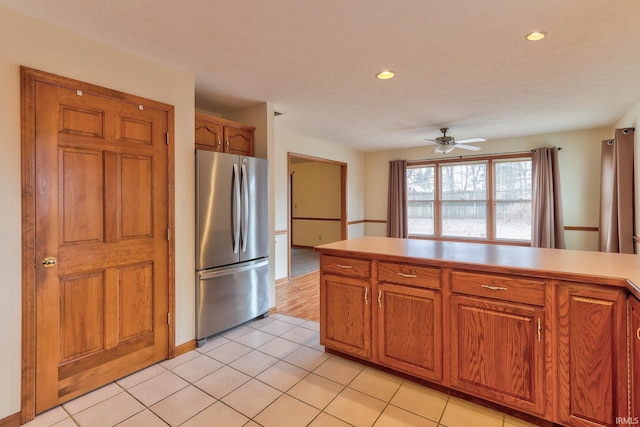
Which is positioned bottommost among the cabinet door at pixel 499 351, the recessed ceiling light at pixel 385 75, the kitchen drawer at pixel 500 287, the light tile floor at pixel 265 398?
the light tile floor at pixel 265 398

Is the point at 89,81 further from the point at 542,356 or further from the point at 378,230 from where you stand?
the point at 378,230

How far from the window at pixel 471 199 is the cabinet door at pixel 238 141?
409 cm

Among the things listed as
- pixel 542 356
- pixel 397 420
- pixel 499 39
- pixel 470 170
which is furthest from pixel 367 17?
pixel 470 170

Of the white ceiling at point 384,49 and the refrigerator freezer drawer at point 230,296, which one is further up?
the white ceiling at point 384,49

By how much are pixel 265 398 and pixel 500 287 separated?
164 centimetres

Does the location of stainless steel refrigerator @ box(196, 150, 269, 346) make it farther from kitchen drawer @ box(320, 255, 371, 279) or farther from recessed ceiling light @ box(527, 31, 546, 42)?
recessed ceiling light @ box(527, 31, 546, 42)

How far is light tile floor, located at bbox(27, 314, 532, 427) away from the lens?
1.81m

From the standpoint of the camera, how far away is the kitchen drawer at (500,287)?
1.71 m

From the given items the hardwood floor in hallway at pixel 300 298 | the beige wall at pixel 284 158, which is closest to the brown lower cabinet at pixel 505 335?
the hardwood floor in hallway at pixel 300 298

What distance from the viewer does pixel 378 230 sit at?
7.09 meters

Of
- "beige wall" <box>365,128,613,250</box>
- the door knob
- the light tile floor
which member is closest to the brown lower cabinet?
the light tile floor

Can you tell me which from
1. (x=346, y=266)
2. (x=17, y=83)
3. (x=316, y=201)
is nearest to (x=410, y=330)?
(x=346, y=266)

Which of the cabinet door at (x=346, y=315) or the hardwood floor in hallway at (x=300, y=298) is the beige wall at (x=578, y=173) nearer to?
the hardwood floor in hallway at (x=300, y=298)

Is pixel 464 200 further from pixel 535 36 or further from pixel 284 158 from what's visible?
pixel 535 36
